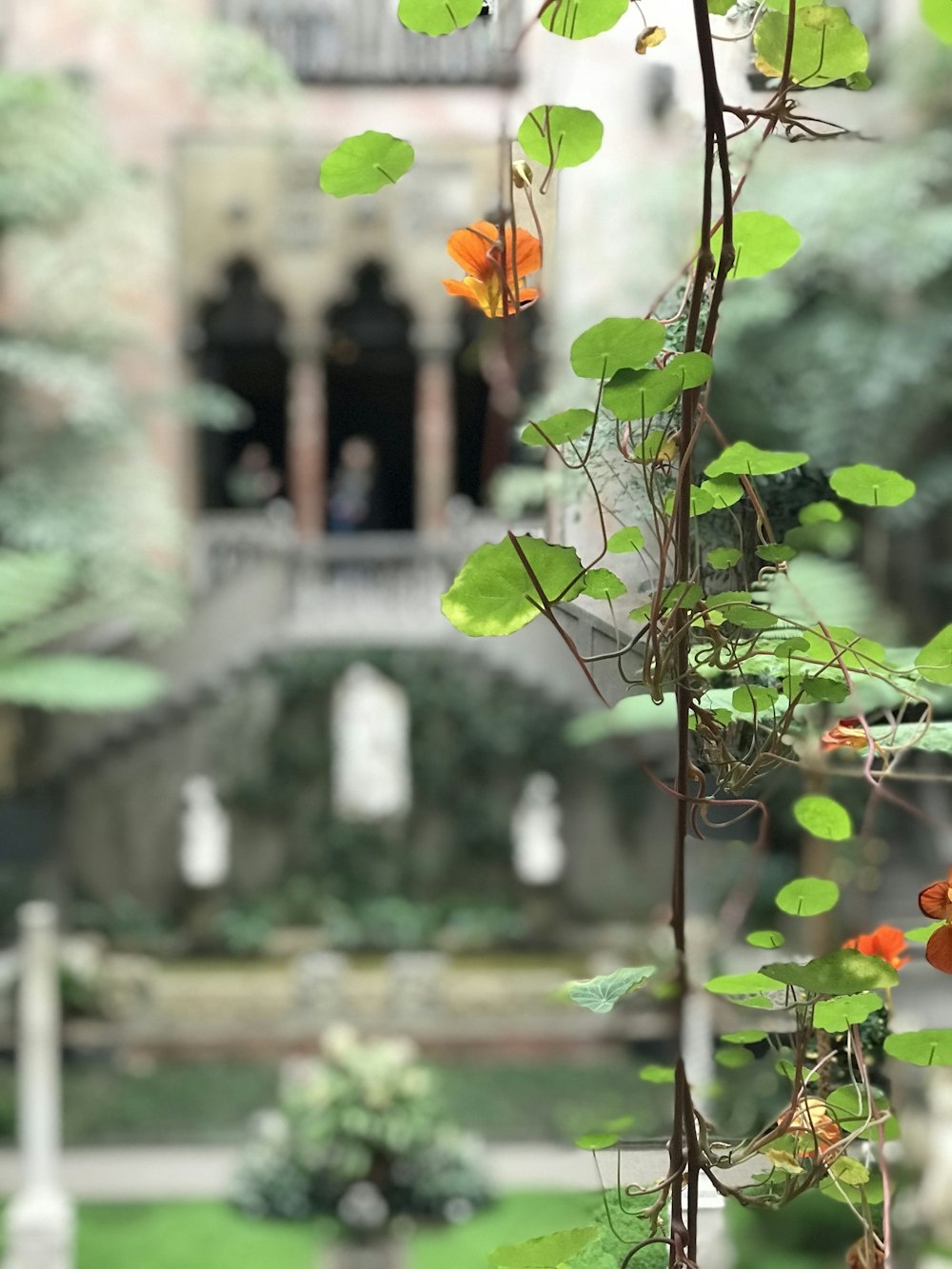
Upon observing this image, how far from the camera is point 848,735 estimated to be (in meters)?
0.68

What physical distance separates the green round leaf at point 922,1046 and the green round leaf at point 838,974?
0.19 feet

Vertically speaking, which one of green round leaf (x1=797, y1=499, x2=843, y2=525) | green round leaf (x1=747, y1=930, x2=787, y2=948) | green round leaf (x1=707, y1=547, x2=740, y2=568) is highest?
green round leaf (x1=797, y1=499, x2=843, y2=525)

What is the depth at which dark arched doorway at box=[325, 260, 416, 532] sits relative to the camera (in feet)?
29.8

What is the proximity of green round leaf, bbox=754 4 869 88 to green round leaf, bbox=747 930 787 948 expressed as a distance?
424 millimetres

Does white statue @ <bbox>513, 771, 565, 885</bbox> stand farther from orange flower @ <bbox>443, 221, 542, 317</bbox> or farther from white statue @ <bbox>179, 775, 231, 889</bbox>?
orange flower @ <bbox>443, 221, 542, 317</bbox>

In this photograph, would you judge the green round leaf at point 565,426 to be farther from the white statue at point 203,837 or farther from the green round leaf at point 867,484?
the white statue at point 203,837

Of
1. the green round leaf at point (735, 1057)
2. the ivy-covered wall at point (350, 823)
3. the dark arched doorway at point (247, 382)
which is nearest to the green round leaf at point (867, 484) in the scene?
the green round leaf at point (735, 1057)

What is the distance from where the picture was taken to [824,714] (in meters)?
1.07

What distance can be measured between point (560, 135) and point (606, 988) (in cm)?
41

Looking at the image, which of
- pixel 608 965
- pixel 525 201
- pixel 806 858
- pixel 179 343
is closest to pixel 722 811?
pixel 525 201

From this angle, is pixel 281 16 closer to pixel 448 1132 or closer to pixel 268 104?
pixel 268 104

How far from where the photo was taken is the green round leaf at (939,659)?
0.63 metres

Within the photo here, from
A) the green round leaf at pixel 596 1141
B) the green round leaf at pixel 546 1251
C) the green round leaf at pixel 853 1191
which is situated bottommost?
the green round leaf at pixel 853 1191

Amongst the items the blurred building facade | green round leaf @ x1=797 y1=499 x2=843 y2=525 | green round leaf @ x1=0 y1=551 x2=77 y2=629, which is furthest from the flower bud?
the blurred building facade
